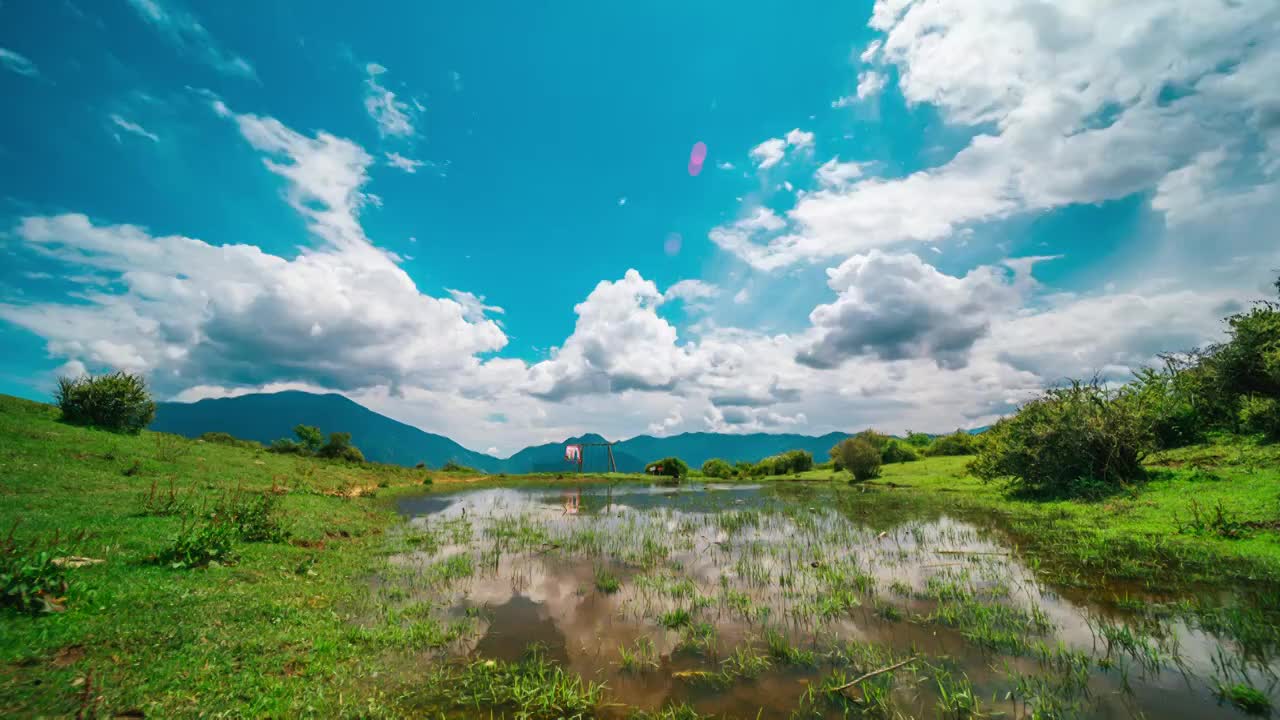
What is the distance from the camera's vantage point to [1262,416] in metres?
19.7

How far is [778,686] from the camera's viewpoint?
22.0 ft

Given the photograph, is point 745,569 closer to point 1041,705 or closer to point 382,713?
point 1041,705

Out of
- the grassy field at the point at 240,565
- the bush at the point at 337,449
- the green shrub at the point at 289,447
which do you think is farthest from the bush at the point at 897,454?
the green shrub at the point at 289,447

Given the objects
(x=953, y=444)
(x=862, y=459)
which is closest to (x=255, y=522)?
(x=862, y=459)

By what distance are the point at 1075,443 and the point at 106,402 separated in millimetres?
53041

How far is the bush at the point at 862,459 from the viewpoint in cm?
4825

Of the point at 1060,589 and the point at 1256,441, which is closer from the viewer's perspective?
the point at 1060,589

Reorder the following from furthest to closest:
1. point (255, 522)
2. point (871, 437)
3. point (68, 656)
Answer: point (871, 437) < point (255, 522) < point (68, 656)

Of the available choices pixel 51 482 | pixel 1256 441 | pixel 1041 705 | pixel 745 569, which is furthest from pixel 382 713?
pixel 1256 441

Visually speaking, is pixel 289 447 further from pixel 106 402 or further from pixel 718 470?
pixel 718 470

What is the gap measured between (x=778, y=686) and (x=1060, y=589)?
8816 millimetres

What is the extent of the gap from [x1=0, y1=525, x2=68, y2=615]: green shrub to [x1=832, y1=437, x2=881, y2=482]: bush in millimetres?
53919

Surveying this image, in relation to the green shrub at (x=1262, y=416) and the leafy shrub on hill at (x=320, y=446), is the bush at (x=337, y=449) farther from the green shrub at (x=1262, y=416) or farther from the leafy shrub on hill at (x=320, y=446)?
the green shrub at (x=1262, y=416)

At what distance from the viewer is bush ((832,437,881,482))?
48250mm
